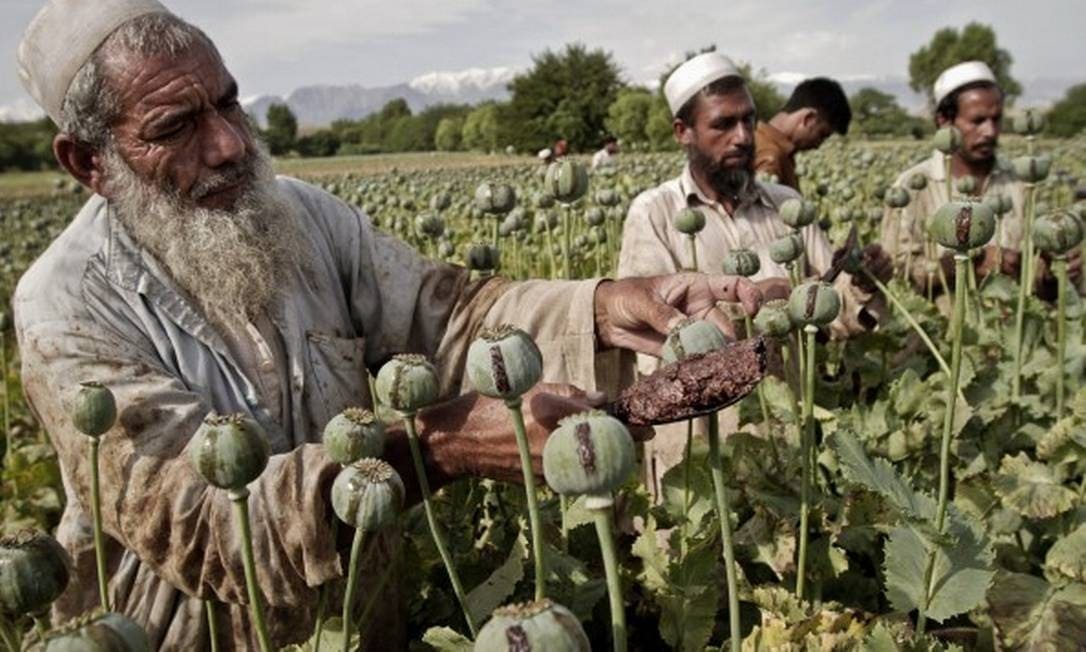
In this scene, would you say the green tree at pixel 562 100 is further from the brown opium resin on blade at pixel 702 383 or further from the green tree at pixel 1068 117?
the brown opium resin on blade at pixel 702 383

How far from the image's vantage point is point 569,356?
8.21 ft

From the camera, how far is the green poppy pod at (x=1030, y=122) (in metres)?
3.80

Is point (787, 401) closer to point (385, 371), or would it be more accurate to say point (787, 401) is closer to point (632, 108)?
point (385, 371)

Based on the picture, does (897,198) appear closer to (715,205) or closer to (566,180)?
(715,205)

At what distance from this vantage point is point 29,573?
1.21 meters

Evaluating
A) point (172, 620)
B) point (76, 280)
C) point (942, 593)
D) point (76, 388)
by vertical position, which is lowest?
point (172, 620)

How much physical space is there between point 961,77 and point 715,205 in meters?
2.29

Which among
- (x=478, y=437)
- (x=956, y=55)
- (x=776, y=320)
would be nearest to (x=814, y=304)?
(x=776, y=320)

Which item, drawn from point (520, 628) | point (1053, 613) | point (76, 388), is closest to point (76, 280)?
point (76, 388)

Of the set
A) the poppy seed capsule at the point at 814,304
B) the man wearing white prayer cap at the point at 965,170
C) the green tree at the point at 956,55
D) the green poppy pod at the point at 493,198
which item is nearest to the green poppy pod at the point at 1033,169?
the poppy seed capsule at the point at 814,304

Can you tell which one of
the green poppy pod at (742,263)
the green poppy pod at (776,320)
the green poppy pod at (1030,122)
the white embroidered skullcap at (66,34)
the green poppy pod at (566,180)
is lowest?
the green poppy pod at (776,320)

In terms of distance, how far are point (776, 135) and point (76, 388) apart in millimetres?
5227

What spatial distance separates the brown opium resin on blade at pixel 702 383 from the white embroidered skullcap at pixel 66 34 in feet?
4.98

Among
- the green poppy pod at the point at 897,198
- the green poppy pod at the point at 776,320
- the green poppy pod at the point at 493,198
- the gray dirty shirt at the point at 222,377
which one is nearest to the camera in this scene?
the gray dirty shirt at the point at 222,377
